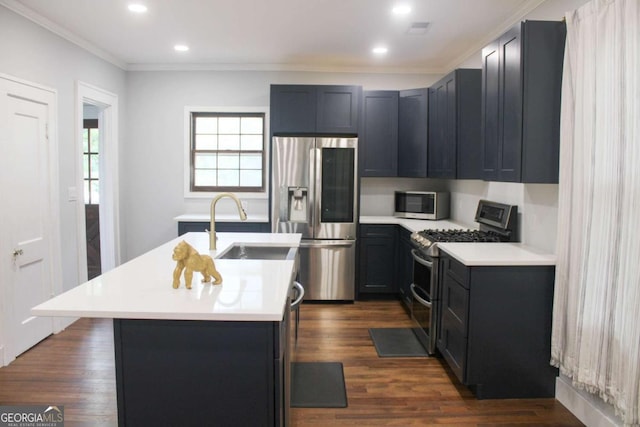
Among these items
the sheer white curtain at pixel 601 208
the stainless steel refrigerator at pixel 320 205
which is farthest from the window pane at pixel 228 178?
the sheer white curtain at pixel 601 208

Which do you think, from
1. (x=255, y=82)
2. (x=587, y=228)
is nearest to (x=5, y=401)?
(x=587, y=228)

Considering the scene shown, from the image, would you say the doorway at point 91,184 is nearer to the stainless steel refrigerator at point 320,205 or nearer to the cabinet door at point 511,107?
the stainless steel refrigerator at point 320,205

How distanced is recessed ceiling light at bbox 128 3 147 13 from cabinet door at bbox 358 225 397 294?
2.97 metres

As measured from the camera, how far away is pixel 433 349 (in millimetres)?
3383

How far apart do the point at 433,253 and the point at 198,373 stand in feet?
6.88

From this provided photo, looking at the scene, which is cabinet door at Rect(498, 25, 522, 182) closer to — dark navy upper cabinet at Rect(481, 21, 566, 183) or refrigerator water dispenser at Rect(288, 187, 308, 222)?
dark navy upper cabinet at Rect(481, 21, 566, 183)

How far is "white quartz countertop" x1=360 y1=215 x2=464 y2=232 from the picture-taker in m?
4.35

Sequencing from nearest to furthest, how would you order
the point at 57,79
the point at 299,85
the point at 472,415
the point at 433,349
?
the point at 472,415, the point at 433,349, the point at 57,79, the point at 299,85

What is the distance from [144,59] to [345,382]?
426 cm

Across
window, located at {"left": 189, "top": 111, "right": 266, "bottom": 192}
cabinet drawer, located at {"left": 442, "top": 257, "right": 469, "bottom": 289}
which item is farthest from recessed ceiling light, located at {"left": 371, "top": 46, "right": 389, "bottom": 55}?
cabinet drawer, located at {"left": 442, "top": 257, "right": 469, "bottom": 289}

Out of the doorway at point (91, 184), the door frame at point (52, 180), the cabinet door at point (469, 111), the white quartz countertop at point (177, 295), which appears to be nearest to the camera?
the white quartz countertop at point (177, 295)

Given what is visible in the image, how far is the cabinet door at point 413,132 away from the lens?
4621 millimetres

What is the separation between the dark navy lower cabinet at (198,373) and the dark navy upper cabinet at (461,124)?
2.70 meters

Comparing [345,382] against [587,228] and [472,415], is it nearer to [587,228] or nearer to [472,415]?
[472,415]
